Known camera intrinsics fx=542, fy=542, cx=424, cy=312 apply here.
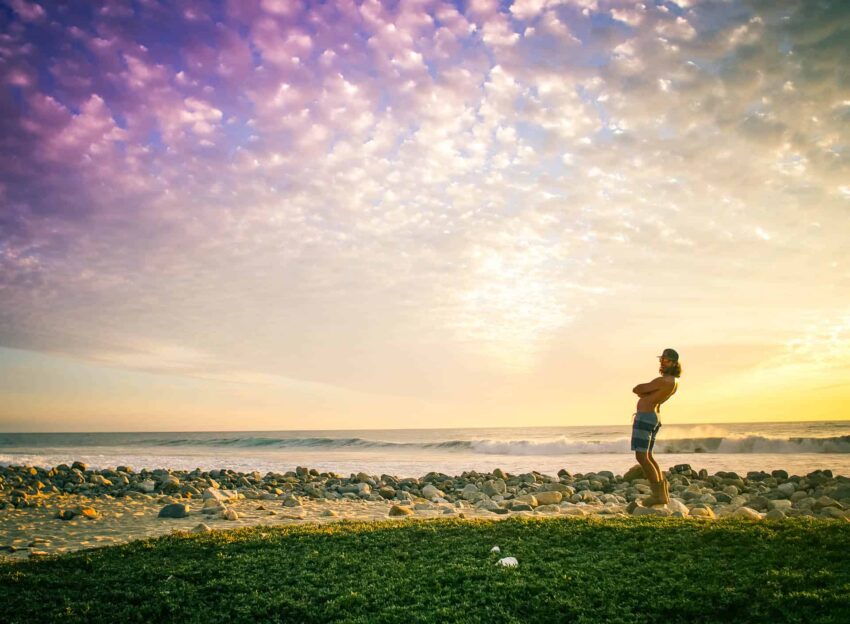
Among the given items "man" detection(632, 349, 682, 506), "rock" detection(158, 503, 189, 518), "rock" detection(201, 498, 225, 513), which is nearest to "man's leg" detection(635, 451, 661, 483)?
"man" detection(632, 349, 682, 506)

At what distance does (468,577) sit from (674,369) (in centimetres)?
545

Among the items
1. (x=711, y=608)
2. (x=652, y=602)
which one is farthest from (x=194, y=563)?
(x=711, y=608)

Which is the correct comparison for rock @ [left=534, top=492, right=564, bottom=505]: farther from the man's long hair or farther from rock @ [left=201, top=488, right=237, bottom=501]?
rock @ [left=201, top=488, right=237, bottom=501]

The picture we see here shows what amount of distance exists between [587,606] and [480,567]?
1.37 metres

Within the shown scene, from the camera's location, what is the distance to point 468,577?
5.21 m

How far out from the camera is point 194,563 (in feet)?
20.1

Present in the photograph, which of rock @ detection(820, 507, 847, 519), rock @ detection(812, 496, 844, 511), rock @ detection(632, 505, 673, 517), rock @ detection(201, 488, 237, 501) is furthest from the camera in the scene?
rock @ detection(201, 488, 237, 501)

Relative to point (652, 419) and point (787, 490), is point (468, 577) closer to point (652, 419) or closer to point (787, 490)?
point (652, 419)

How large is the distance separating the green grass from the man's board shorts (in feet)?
5.49

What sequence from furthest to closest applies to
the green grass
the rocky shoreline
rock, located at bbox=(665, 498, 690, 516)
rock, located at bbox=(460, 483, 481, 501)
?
rock, located at bbox=(460, 483, 481, 501), the rocky shoreline, rock, located at bbox=(665, 498, 690, 516), the green grass

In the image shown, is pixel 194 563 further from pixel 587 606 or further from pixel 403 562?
pixel 587 606

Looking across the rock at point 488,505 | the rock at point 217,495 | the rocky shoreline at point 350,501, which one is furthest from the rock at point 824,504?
the rock at point 217,495

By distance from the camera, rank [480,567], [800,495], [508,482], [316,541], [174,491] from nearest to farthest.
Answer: [480,567]
[316,541]
[800,495]
[174,491]
[508,482]

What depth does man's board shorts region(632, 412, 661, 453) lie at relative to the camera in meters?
8.59
